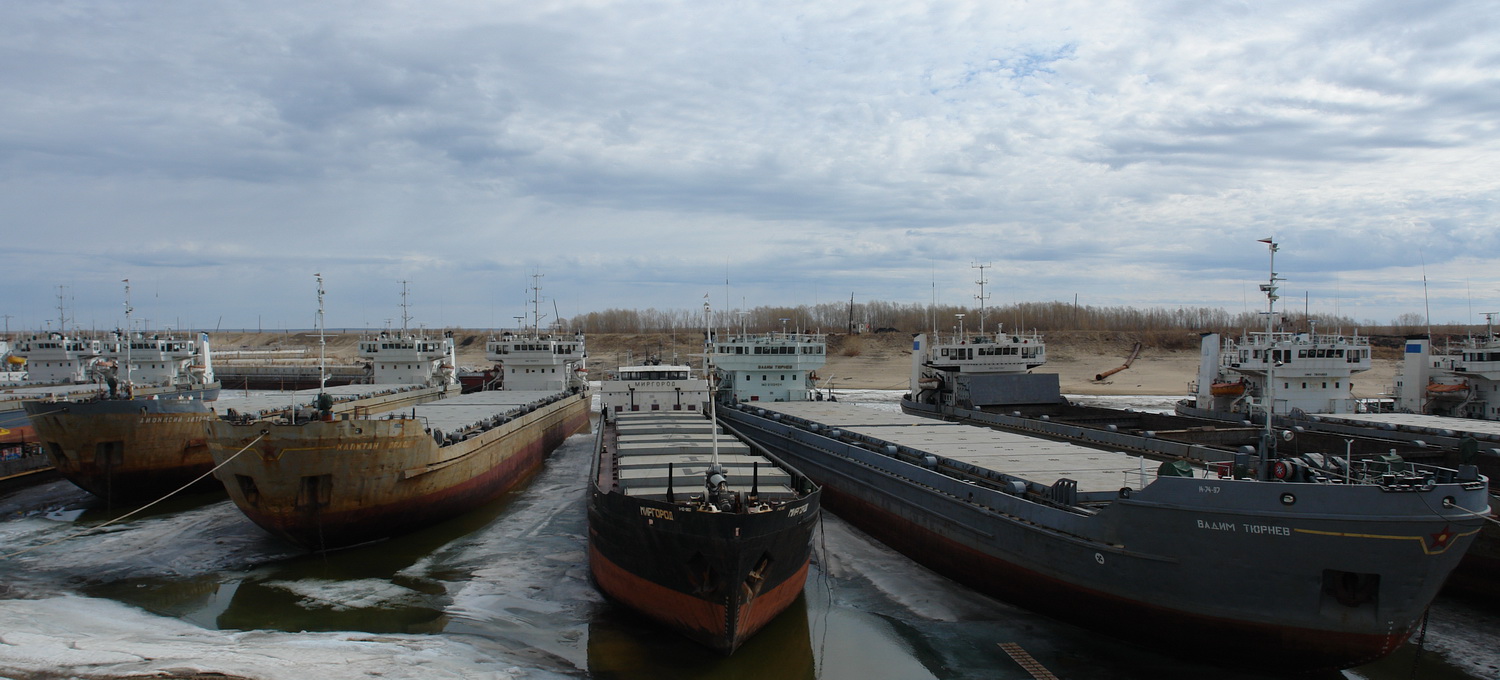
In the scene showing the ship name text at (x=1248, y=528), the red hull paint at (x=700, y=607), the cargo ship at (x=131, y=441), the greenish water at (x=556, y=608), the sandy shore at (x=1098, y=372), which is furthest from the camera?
the sandy shore at (x=1098, y=372)

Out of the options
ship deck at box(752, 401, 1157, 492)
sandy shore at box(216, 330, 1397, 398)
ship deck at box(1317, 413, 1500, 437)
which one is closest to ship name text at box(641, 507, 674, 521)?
ship deck at box(752, 401, 1157, 492)

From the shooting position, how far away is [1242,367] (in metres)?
32.1

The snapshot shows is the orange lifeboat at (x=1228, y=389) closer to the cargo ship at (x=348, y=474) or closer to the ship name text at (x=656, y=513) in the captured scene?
the cargo ship at (x=348, y=474)

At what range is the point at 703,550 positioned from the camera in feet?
39.8

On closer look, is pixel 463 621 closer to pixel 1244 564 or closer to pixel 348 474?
pixel 348 474

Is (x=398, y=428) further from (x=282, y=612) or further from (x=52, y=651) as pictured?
(x=52, y=651)

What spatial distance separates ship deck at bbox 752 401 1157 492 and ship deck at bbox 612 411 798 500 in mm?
4802

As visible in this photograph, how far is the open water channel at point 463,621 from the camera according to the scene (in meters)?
11.8

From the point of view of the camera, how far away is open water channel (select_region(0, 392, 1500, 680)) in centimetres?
1180

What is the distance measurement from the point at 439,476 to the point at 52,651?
9.45 m

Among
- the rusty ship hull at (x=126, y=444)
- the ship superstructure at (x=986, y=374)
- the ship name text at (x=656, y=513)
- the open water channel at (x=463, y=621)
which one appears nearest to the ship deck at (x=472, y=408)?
the rusty ship hull at (x=126, y=444)

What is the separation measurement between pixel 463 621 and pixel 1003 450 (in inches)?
536

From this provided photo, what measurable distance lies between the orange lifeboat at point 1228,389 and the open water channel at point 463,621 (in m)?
21.0

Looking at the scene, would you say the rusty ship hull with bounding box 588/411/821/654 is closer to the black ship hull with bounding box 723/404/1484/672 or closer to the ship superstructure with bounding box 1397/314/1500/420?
the black ship hull with bounding box 723/404/1484/672
